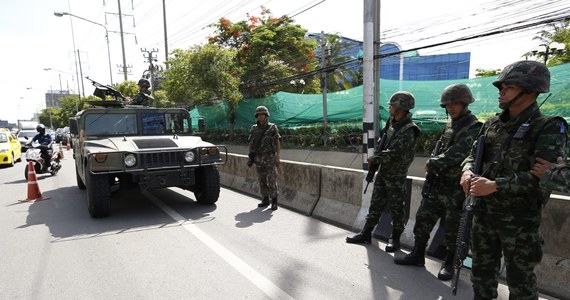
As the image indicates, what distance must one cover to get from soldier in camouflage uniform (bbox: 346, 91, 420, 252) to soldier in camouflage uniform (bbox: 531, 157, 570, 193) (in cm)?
186

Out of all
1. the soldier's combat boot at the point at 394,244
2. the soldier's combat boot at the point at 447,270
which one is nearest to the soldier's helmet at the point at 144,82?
the soldier's combat boot at the point at 394,244

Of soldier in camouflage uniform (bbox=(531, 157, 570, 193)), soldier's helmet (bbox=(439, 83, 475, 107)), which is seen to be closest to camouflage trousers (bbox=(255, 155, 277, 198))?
soldier's helmet (bbox=(439, 83, 475, 107))

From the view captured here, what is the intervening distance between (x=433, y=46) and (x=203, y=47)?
10.2 metres

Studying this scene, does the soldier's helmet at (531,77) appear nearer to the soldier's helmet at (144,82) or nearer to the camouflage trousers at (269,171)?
the camouflage trousers at (269,171)

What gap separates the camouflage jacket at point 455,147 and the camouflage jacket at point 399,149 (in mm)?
452

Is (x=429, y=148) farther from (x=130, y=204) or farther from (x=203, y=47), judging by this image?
(x=203, y=47)

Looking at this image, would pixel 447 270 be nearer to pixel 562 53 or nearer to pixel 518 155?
pixel 518 155

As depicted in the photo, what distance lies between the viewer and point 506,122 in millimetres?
2305

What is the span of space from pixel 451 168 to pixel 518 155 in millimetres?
1167

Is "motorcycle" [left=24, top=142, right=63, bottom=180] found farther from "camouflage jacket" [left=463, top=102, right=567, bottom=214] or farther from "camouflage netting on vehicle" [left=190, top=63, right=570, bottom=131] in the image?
"camouflage jacket" [left=463, top=102, right=567, bottom=214]

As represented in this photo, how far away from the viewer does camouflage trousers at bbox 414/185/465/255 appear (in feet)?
10.8

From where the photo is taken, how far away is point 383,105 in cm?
1077

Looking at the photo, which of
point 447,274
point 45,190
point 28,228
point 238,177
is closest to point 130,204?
point 28,228

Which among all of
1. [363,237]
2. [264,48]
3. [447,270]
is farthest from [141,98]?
[264,48]
